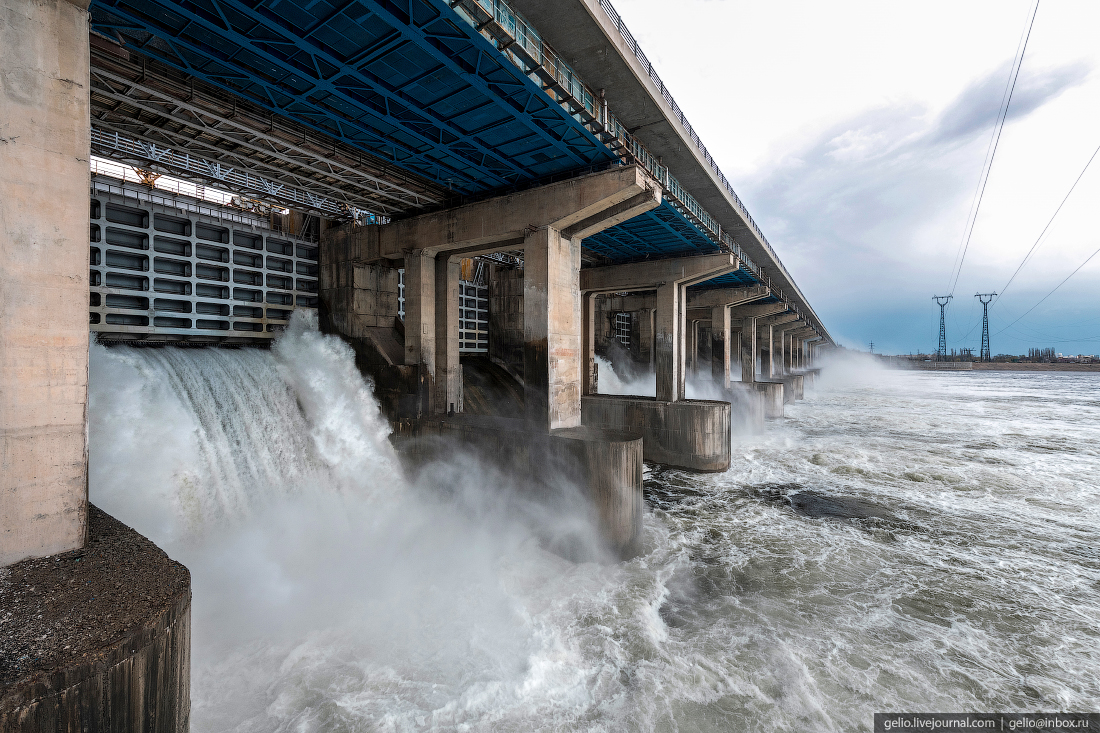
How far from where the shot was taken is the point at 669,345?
2131 centimetres

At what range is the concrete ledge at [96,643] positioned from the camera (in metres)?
3.09

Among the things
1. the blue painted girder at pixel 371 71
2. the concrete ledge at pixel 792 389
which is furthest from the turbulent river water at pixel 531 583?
the concrete ledge at pixel 792 389

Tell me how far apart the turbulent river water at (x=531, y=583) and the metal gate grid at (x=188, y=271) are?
200cm

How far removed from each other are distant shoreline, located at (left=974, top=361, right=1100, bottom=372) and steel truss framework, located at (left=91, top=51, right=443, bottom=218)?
148726 millimetres

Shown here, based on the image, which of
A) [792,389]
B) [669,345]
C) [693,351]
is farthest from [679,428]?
[792,389]

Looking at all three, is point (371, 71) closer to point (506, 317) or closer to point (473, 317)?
point (506, 317)

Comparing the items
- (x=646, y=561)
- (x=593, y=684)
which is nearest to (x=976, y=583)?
(x=646, y=561)

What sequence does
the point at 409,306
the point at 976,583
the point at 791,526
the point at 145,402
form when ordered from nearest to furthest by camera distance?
the point at 976,583, the point at 145,402, the point at 791,526, the point at 409,306

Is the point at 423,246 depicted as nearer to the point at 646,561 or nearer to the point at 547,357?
the point at 547,357

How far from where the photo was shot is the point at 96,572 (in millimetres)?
4359

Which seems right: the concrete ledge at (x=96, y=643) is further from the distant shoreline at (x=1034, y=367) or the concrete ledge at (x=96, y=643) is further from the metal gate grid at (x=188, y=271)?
the distant shoreline at (x=1034, y=367)

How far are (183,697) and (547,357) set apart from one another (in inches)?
381

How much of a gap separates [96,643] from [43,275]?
3.67 meters

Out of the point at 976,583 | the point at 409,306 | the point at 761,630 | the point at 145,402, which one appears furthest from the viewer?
the point at 409,306
